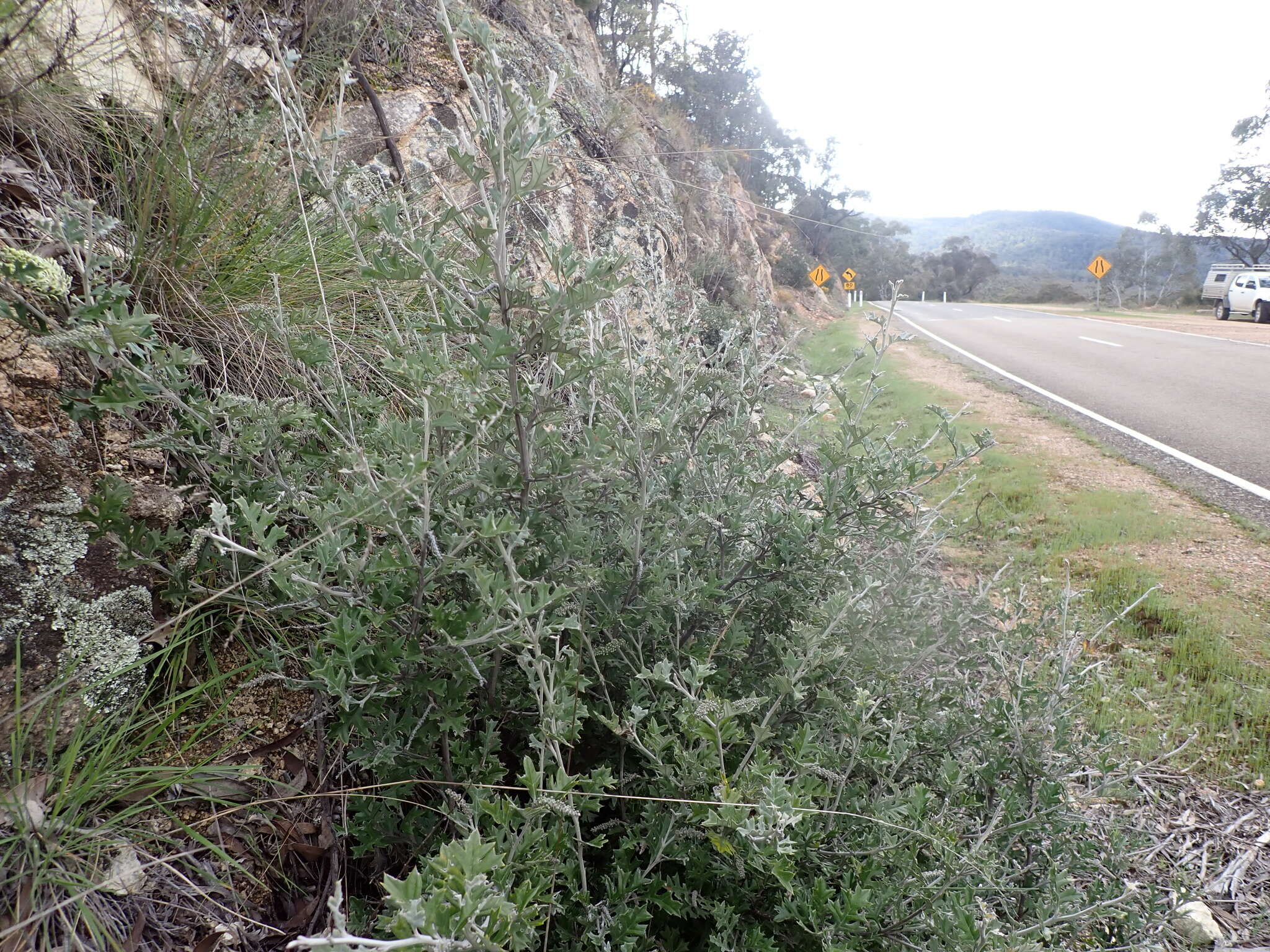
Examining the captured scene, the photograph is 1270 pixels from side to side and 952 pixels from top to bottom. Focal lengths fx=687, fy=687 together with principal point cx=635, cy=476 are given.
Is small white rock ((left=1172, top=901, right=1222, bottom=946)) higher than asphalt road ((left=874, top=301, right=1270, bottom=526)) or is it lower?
lower

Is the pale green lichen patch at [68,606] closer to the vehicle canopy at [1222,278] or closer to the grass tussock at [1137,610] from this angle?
the grass tussock at [1137,610]

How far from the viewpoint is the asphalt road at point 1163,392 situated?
5.61 metres

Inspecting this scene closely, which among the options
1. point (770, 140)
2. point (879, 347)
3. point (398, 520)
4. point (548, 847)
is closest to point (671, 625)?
point (548, 847)

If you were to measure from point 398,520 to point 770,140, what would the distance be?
3408 cm

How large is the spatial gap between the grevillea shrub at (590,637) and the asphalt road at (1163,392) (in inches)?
170

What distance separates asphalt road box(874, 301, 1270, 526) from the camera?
18.4 feet

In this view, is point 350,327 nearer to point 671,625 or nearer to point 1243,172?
point 671,625

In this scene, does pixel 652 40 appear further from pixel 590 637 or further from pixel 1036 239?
pixel 1036 239

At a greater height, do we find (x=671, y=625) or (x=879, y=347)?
(x=879, y=347)

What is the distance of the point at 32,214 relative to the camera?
1527 millimetres

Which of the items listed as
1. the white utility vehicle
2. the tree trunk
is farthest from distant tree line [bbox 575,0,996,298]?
the white utility vehicle

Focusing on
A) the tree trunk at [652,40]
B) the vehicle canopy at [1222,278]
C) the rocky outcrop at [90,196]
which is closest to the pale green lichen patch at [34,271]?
the rocky outcrop at [90,196]

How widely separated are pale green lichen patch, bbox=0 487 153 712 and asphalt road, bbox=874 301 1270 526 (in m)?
6.03

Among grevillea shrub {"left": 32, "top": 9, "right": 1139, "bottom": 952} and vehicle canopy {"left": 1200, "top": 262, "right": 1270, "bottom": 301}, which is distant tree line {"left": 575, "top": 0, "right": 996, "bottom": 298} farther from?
vehicle canopy {"left": 1200, "top": 262, "right": 1270, "bottom": 301}
